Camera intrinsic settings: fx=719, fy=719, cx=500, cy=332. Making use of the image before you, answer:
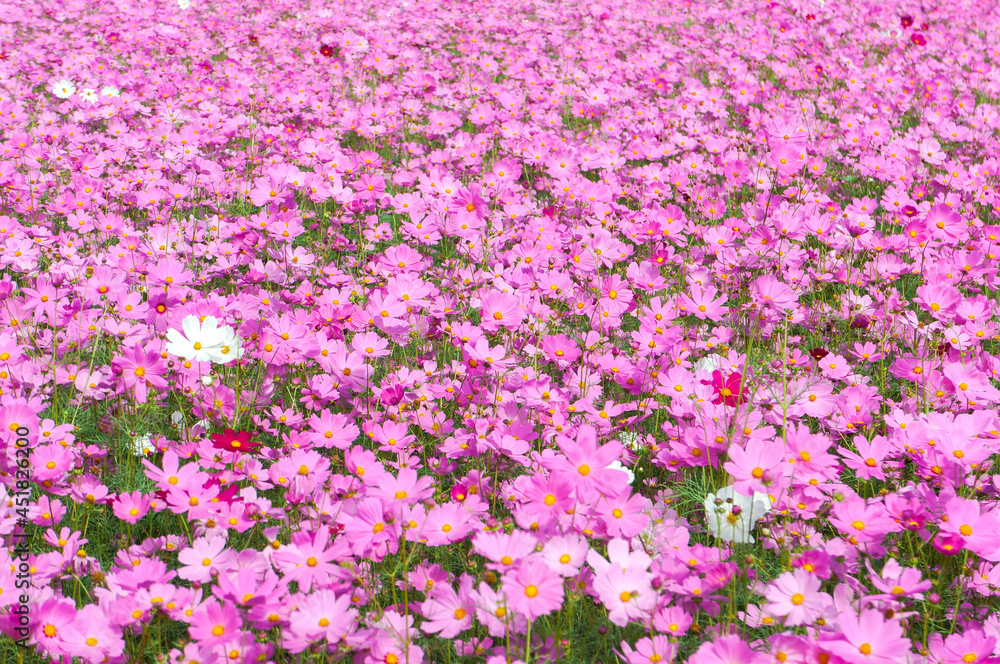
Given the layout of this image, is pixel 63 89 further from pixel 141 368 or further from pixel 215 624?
pixel 215 624

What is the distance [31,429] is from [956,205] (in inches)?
136

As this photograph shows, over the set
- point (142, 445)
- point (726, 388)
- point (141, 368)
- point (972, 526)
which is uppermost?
point (972, 526)

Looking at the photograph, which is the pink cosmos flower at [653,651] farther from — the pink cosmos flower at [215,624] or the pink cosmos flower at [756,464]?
the pink cosmos flower at [215,624]

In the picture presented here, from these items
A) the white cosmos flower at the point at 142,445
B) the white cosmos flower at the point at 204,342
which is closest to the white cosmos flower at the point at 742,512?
the white cosmos flower at the point at 204,342

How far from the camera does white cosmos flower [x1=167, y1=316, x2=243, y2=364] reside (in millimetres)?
1826

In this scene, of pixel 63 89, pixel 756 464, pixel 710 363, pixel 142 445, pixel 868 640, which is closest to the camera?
pixel 868 640

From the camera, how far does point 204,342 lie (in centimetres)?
187

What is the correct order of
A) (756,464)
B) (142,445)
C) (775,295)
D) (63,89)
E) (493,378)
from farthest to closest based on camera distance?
(63,89), (775,295), (493,378), (142,445), (756,464)

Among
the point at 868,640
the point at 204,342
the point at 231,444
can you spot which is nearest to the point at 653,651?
the point at 868,640

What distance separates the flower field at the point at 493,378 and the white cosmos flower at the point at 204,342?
14 millimetres

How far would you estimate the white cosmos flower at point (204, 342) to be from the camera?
71.9 inches

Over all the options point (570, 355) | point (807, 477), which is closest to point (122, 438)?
point (570, 355)

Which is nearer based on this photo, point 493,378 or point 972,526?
point 972,526

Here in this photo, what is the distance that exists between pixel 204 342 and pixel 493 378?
0.77m
